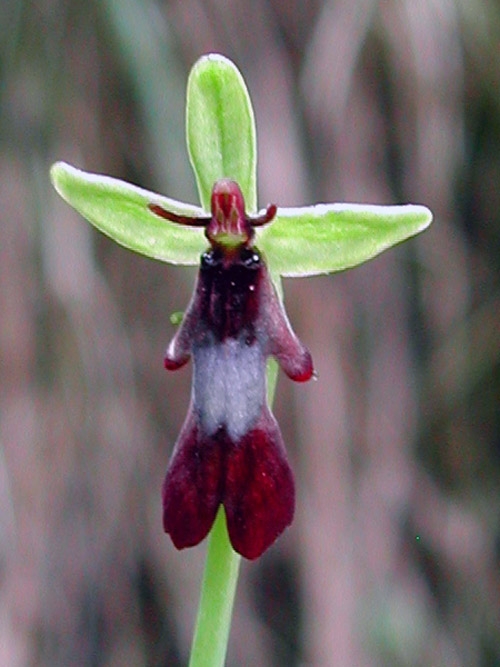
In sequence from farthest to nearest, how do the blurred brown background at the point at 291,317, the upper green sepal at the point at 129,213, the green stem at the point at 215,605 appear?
the blurred brown background at the point at 291,317 < the upper green sepal at the point at 129,213 < the green stem at the point at 215,605

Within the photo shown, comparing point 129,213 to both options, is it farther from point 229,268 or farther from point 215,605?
point 215,605

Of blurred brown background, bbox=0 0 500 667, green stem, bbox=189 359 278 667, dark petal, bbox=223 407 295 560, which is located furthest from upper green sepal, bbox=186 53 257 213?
blurred brown background, bbox=0 0 500 667

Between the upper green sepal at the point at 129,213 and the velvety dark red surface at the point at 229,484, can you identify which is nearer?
the velvety dark red surface at the point at 229,484

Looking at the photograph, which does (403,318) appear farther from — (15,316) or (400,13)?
(15,316)

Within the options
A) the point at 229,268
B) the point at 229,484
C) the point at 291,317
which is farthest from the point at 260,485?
the point at 291,317

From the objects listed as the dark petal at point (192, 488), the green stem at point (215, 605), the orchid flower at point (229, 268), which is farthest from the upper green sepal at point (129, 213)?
the green stem at point (215, 605)

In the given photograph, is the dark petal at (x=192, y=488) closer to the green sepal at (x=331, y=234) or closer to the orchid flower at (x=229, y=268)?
the orchid flower at (x=229, y=268)
